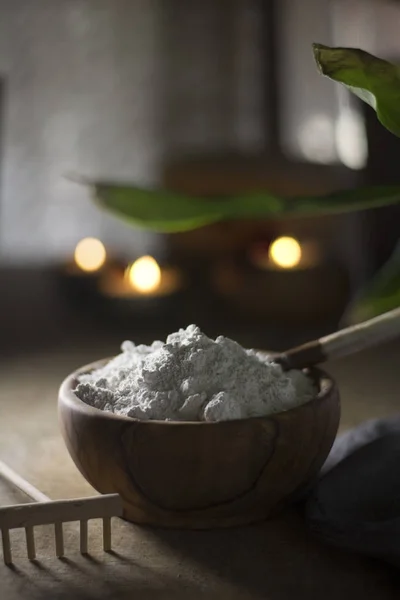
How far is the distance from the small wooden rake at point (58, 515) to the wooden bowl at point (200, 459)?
2 cm

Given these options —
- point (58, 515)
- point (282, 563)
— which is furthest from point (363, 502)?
point (58, 515)

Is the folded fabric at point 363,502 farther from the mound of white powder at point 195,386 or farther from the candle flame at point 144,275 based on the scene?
Answer: the candle flame at point 144,275

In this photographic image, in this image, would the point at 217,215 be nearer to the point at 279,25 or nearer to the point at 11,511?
the point at 11,511

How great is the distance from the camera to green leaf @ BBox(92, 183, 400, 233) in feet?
1.53

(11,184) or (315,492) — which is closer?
(315,492)

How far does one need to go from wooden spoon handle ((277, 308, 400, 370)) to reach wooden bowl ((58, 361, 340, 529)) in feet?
0.14

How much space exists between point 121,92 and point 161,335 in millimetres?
460

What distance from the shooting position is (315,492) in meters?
0.45

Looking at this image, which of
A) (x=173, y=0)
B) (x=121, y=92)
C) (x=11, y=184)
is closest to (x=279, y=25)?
(x=173, y=0)

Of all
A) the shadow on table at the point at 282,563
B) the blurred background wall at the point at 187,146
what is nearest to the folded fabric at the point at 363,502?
the shadow on table at the point at 282,563

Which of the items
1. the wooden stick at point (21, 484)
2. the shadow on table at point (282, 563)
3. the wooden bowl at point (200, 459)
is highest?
the wooden bowl at point (200, 459)

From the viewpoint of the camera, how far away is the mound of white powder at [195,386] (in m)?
0.42

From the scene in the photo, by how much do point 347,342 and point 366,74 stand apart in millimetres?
163

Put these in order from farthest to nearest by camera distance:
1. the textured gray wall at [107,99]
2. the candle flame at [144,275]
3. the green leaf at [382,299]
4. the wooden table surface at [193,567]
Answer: the textured gray wall at [107,99] → the candle flame at [144,275] → the green leaf at [382,299] → the wooden table surface at [193,567]
